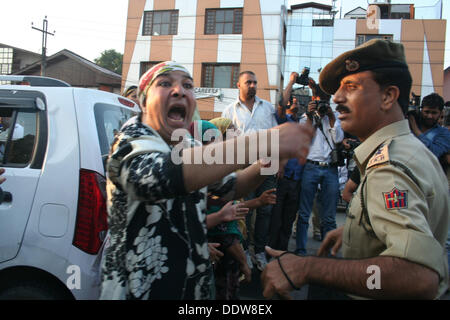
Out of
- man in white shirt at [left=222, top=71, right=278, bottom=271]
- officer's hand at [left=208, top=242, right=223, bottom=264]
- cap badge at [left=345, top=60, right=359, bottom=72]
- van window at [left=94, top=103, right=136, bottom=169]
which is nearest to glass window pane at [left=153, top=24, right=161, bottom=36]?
man in white shirt at [left=222, top=71, right=278, bottom=271]

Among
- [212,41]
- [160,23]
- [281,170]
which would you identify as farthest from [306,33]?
[281,170]

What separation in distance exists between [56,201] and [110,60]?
53905 mm

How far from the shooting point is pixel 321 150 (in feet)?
14.0

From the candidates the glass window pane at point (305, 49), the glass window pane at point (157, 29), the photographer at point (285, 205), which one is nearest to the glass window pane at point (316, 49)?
the glass window pane at point (305, 49)

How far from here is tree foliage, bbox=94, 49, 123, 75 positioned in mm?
49491

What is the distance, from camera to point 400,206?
110cm

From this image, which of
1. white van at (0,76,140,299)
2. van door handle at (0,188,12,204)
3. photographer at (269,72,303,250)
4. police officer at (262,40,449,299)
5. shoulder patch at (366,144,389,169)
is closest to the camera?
police officer at (262,40,449,299)

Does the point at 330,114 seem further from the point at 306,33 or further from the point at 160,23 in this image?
the point at 306,33

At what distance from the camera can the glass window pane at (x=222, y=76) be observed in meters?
20.3

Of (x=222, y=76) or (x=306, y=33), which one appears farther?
(x=306, y=33)

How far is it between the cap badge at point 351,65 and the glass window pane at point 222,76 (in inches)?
751

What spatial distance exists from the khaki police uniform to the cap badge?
0.31 m

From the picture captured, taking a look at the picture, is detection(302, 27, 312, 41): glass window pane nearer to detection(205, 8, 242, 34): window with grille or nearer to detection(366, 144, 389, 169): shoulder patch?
detection(205, 8, 242, 34): window with grille

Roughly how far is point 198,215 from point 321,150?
3.18m
